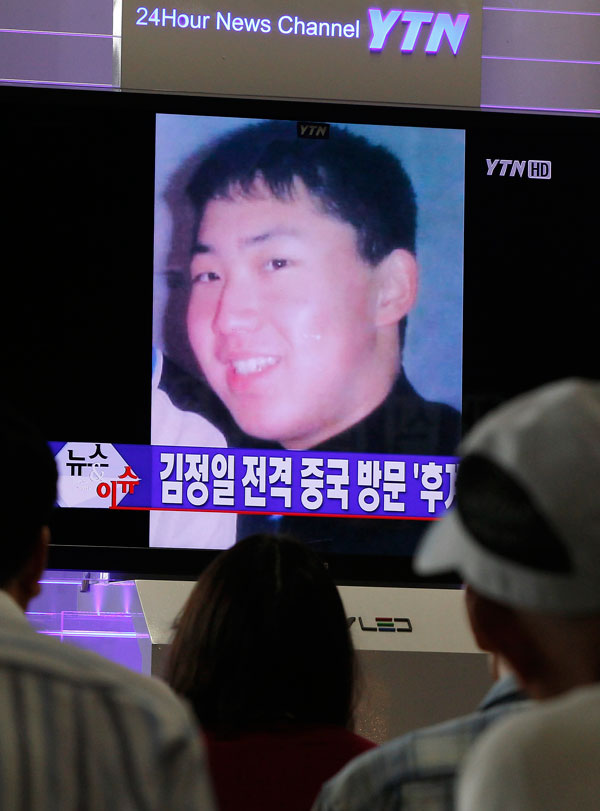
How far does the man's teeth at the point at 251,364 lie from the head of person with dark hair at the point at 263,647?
157 centimetres

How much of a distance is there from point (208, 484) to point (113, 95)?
3.62ft

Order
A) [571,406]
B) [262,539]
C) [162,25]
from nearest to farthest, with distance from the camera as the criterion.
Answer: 1. [571,406]
2. [262,539]
3. [162,25]

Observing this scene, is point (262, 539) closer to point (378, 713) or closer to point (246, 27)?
point (378, 713)

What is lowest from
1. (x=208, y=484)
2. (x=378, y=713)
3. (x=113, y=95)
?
(x=378, y=713)

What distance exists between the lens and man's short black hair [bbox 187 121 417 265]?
335cm

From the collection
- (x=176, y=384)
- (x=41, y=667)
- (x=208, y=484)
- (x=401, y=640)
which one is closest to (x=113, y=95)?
(x=176, y=384)

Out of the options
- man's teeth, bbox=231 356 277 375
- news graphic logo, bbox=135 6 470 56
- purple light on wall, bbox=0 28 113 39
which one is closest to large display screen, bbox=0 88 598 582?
man's teeth, bbox=231 356 277 375

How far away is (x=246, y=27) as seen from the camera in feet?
11.5

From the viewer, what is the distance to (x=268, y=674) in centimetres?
166

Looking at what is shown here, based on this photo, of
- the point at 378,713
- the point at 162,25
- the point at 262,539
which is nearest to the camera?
the point at 262,539

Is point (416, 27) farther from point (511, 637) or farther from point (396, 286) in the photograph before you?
point (511, 637)

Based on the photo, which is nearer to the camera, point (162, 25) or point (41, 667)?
point (41, 667)

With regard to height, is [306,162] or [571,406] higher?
[306,162]

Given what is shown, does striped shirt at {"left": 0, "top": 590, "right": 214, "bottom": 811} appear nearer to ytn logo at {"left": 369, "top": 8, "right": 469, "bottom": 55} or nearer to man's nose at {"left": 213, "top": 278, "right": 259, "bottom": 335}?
man's nose at {"left": 213, "top": 278, "right": 259, "bottom": 335}
